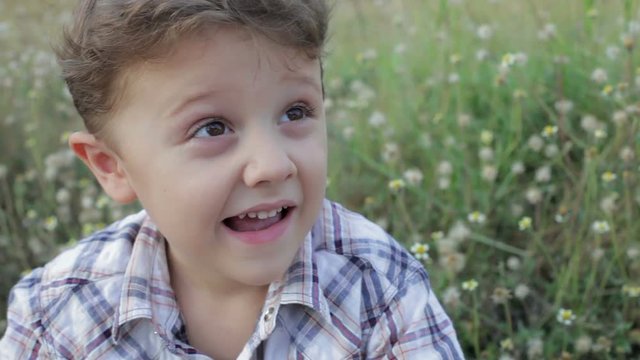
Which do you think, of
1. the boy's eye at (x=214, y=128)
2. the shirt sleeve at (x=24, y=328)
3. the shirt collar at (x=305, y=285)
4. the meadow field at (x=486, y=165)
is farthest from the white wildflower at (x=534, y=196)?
the shirt sleeve at (x=24, y=328)

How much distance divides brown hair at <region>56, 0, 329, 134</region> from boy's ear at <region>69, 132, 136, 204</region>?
3 centimetres

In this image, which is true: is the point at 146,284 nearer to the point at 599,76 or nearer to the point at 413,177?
the point at 413,177

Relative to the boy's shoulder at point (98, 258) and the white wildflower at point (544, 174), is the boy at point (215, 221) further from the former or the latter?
the white wildflower at point (544, 174)

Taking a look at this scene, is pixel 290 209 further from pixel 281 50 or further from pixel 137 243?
Result: pixel 137 243

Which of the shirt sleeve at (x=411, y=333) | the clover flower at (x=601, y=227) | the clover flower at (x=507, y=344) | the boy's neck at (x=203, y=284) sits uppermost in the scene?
the boy's neck at (x=203, y=284)

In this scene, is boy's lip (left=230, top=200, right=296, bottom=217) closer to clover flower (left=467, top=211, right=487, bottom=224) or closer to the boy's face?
the boy's face

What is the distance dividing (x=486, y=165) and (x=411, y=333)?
0.80 meters

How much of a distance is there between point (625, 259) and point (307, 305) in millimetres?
818

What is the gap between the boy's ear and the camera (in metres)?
1.43

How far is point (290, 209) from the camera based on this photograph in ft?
4.23

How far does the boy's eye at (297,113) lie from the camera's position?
1285 mm

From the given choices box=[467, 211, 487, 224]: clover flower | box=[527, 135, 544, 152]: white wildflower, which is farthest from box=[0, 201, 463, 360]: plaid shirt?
box=[527, 135, 544, 152]: white wildflower

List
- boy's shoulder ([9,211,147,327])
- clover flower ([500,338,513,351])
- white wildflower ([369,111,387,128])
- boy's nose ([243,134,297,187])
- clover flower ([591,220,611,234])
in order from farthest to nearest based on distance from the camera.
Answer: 1. white wildflower ([369,111,387,128])
2. clover flower ([591,220,611,234])
3. clover flower ([500,338,513,351])
4. boy's shoulder ([9,211,147,327])
5. boy's nose ([243,134,297,187])

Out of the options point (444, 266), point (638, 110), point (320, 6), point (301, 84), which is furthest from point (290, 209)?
point (638, 110)
